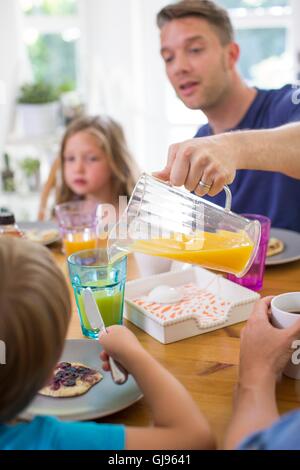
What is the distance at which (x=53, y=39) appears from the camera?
355cm

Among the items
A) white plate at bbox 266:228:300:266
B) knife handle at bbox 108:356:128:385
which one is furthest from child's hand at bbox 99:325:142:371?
white plate at bbox 266:228:300:266

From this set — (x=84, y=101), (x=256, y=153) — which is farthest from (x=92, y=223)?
(x=84, y=101)

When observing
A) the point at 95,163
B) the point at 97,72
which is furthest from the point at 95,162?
the point at 97,72

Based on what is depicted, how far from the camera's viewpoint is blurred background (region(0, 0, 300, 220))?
125 inches

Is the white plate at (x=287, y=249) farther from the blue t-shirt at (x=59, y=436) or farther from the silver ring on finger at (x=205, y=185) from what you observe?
the blue t-shirt at (x=59, y=436)

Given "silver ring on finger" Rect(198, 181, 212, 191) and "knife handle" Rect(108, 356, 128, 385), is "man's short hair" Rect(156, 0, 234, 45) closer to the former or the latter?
"silver ring on finger" Rect(198, 181, 212, 191)

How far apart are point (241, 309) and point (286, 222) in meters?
0.92

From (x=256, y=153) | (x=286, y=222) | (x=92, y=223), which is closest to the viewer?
(x=256, y=153)

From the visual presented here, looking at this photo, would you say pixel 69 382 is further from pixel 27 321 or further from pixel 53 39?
pixel 53 39

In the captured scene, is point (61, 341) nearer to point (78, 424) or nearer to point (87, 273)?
point (78, 424)

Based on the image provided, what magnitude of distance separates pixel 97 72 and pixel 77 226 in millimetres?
1948

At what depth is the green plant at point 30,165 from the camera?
3.25 m

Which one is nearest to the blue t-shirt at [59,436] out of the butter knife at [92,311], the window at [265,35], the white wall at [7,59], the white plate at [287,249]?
the butter knife at [92,311]

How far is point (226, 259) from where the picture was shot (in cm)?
112
